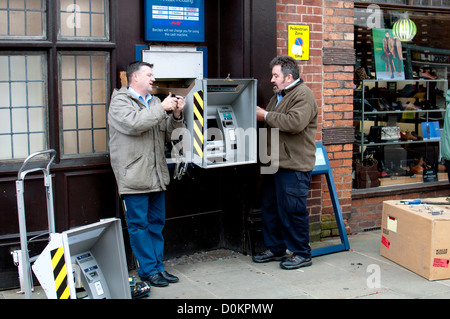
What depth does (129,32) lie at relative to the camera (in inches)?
212

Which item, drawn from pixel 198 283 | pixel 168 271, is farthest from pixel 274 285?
pixel 168 271

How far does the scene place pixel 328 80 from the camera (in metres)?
6.38

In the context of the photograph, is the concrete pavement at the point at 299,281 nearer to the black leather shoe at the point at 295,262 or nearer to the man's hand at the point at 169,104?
the black leather shoe at the point at 295,262

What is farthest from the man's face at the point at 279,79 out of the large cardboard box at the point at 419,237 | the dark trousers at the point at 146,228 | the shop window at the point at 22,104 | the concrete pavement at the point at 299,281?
the shop window at the point at 22,104

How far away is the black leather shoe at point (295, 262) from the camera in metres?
5.55

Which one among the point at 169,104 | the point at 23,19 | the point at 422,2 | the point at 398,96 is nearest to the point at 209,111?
the point at 169,104

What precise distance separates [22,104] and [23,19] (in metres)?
0.74

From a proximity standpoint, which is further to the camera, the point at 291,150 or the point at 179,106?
the point at 291,150

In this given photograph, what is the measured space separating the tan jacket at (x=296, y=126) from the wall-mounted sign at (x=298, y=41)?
2.57ft

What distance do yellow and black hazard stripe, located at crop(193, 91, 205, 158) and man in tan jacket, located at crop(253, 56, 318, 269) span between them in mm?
610

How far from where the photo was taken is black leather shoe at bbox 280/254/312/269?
5547 millimetres

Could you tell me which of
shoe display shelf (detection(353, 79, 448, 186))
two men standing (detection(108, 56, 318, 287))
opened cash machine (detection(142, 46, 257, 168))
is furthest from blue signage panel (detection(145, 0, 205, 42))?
shoe display shelf (detection(353, 79, 448, 186))

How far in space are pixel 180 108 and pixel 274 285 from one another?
1.81 metres

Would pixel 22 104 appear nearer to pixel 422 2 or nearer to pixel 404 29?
pixel 404 29
